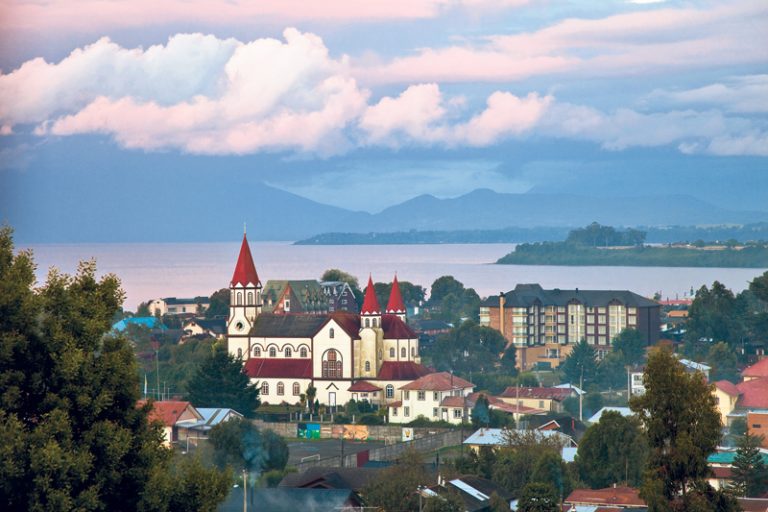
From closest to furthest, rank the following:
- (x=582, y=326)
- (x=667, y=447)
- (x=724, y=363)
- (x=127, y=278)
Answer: (x=667, y=447), (x=724, y=363), (x=582, y=326), (x=127, y=278)

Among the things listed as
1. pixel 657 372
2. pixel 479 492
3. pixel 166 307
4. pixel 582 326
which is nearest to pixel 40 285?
pixel 657 372

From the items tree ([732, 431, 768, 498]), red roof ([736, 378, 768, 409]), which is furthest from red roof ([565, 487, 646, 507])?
red roof ([736, 378, 768, 409])

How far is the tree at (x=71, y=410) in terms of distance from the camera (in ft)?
48.2

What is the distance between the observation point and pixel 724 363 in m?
63.7

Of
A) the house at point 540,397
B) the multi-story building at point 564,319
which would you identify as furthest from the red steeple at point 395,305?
the multi-story building at point 564,319

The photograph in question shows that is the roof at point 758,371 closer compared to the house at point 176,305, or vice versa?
the roof at point 758,371

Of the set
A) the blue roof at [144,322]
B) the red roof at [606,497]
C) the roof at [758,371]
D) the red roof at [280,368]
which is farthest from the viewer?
the blue roof at [144,322]

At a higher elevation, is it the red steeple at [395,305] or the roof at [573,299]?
the roof at [573,299]

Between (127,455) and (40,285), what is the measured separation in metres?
1.99

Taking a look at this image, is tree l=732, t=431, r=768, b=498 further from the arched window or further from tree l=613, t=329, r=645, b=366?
tree l=613, t=329, r=645, b=366

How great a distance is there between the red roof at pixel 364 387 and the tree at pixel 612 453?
21720 mm

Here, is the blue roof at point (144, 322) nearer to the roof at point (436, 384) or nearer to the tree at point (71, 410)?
the roof at point (436, 384)

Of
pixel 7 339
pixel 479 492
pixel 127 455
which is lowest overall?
pixel 479 492

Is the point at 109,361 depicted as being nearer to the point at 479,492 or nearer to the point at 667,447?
the point at 667,447
